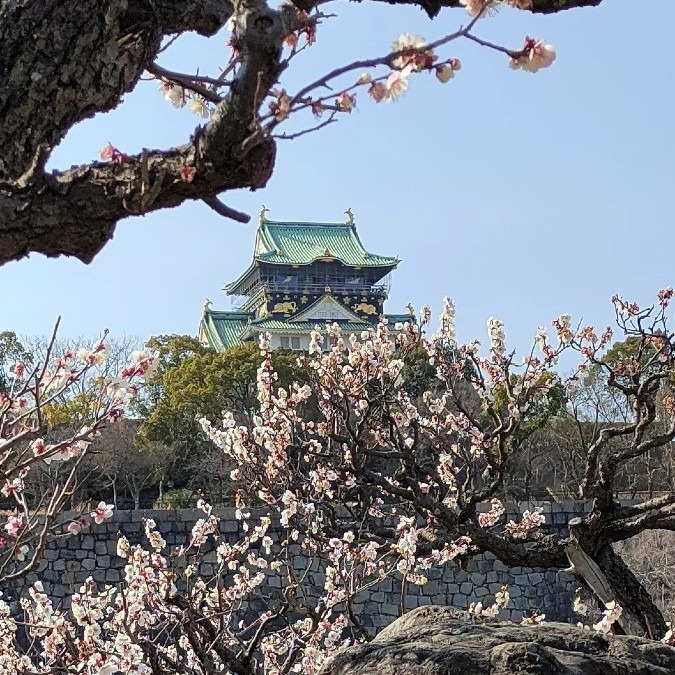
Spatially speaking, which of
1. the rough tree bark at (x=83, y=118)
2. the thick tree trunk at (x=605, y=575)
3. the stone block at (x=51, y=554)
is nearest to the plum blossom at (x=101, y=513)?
the thick tree trunk at (x=605, y=575)

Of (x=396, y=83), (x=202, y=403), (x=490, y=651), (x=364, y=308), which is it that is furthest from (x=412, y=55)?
(x=364, y=308)

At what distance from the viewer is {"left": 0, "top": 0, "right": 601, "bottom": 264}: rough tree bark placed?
1.37 meters

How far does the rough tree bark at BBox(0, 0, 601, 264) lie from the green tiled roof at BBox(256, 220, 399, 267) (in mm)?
28213

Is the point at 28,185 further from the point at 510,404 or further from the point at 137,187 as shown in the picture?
the point at 510,404

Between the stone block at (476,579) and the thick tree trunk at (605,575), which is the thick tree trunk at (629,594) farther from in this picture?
the stone block at (476,579)

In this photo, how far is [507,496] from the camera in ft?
60.7

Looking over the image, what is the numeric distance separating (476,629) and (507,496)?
54.8 feet

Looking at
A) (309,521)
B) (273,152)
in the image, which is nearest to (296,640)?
(309,521)

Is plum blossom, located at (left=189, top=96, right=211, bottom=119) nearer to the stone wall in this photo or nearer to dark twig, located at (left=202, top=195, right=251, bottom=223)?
dark twig, located at (left=202, top=195, right=251, bottom=223)

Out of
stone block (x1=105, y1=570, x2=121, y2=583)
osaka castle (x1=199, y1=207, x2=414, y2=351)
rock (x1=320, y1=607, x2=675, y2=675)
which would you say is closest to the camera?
rock (x1=320, y1=607, x2=675, y2=675)

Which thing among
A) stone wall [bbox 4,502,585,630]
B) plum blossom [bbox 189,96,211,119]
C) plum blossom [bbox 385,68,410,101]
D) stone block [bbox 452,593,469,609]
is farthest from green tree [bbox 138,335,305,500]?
plum blossom [bbox 385,68,410,101]

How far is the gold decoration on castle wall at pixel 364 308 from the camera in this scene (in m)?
29.3

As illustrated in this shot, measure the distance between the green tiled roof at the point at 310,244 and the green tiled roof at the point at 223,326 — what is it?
6.64 ft

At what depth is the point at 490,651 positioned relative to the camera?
1.99m
